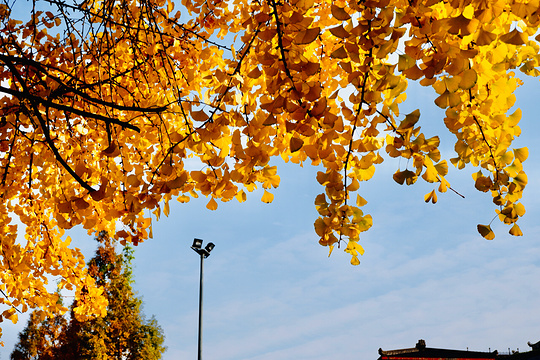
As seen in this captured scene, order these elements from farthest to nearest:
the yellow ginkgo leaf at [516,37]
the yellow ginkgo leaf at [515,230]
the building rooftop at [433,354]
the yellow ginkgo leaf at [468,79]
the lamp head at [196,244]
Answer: the building rooftop at [433,354]
the lamp head at [196,244]
the yellow ginkgo leaf at [515,230]
the yellow ginkgo leaf at [468,79]
the yellow ginkgo leaf at [516,37]

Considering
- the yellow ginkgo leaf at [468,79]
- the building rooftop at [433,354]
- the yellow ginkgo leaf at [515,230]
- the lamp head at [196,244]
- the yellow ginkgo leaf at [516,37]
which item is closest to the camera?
the yellow ginkgo leaf at [516,37]

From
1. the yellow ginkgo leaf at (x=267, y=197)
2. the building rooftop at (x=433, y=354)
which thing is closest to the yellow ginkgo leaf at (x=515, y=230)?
the yellow ginkgo leaf at (x=267, y=197)

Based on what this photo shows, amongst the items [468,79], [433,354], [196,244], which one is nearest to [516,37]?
[468,79]

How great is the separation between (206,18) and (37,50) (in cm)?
152

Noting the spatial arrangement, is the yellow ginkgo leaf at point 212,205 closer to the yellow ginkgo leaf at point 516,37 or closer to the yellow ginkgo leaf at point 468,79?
the yellow ginkgo leaf at point 468,79

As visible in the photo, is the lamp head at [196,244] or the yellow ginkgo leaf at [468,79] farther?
the lamp head at [196,244]

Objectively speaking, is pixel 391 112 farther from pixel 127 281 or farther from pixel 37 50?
pixel 127 281

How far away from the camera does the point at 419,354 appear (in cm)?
1389

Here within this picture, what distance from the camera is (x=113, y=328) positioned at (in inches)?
589

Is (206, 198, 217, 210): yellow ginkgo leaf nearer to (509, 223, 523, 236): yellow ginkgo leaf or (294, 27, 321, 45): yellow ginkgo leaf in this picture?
(294, 27, 321, 45): yellow ginkgo leaf

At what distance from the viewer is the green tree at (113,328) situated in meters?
A: 14.5

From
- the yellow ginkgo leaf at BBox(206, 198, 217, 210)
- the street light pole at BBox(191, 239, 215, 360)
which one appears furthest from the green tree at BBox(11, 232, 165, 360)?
the yellow ginkgo leaf at BBox(206, 198, 217, 210)

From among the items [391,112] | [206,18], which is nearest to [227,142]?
[391,112]

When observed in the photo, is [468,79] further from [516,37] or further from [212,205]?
[212,205]
